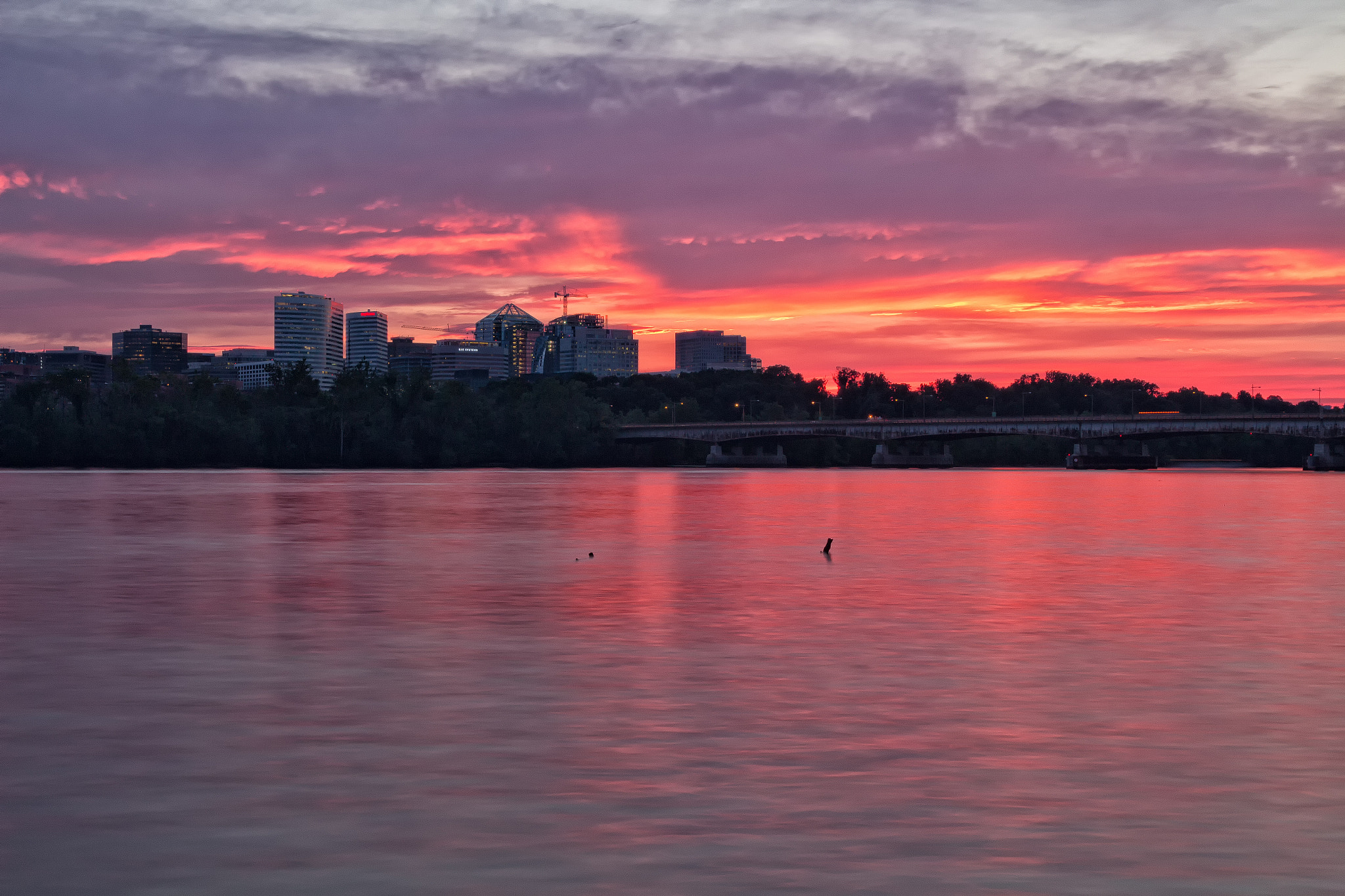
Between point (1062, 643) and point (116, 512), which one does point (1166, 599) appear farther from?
point (116, 512)

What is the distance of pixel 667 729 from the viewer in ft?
60.4

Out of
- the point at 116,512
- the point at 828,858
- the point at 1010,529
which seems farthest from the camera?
the point at 116,512

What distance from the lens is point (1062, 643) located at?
1097 inches

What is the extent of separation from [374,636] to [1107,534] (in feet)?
168

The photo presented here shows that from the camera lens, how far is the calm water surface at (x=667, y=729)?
1209 centimetres

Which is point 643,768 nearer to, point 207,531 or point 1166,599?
point 1166,599

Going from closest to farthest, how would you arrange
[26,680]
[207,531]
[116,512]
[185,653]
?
[26,680], [185,653], [207,531], [116,512]

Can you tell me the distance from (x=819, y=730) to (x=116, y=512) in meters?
75.8

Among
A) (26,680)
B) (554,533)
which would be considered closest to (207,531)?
(554,533)

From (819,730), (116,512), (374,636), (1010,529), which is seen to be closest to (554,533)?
(1010,529)

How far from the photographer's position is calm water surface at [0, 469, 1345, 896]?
39.7 ft

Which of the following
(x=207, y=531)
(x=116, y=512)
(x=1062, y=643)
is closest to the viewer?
(x=1062, y=643)

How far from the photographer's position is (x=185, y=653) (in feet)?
83.7

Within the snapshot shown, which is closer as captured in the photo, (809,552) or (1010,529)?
(809,552)
